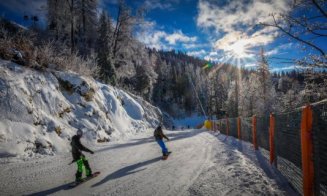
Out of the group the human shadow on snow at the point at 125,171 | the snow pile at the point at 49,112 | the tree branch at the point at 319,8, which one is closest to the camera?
the tree branch at the point at 319,8

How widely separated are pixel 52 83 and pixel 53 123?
330 centimetres

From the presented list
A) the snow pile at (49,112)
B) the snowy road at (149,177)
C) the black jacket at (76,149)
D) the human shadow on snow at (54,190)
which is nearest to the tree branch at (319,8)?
the snowy road at (149,177)

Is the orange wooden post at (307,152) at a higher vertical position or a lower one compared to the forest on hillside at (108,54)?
lower

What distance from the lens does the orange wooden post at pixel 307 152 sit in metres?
3.96

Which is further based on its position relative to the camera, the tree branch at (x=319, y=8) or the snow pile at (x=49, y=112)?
the snow pile at (x=49, y=112)

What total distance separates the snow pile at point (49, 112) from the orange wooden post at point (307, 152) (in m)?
8.28

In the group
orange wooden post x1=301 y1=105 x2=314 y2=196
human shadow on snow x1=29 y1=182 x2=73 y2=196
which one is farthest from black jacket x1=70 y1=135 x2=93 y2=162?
orange wooden post x1=301 y1=105 x2=314 y2=196

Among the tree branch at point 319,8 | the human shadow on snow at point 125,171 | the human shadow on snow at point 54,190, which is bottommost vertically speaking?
the human shadow on snow at point 125,171

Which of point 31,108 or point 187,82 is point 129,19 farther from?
point 187,82

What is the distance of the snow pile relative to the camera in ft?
28.0

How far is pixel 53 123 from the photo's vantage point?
1035cm

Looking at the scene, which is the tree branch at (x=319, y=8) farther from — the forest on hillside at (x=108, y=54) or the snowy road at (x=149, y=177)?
the snowy road at (x=149, y=177)

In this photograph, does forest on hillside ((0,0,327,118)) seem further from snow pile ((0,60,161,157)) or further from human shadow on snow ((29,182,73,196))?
human shadow on snow ((29,182,73,196))

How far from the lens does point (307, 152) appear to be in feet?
13.2
